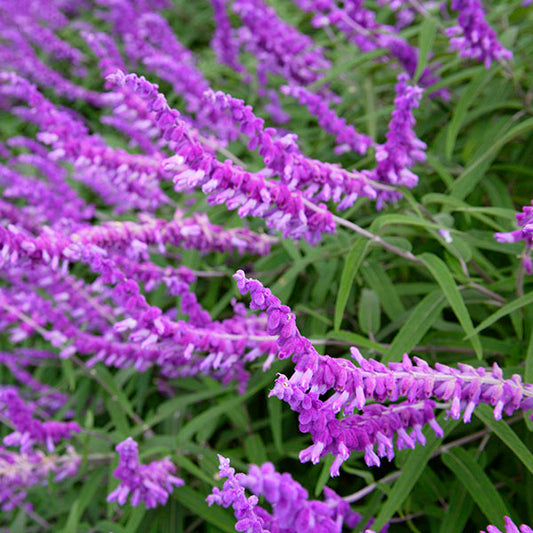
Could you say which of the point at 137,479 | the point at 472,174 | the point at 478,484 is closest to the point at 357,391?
the point at 478,484

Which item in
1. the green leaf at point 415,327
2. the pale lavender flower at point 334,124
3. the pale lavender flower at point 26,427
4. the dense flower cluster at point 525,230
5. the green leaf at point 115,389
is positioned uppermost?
the dense flower cluster at point 525,230

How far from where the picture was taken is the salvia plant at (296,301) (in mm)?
1365

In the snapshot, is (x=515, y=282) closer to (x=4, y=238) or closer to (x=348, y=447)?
(x=348, y=447)

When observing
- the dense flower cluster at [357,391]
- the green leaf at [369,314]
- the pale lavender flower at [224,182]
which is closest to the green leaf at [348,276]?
the pale lavender flower at [224,182]

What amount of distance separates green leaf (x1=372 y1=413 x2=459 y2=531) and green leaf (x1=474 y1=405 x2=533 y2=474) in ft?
0.25

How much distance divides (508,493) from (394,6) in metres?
1.94

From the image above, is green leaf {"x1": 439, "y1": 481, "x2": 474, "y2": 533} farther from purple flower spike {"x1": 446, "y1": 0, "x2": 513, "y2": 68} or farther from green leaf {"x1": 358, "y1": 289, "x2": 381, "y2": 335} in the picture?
purple flower spike {"x1": 446, "y1": 0, "x2": 513, "y2": 68}

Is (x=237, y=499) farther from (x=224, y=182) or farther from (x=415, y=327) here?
(x=415, y=327)

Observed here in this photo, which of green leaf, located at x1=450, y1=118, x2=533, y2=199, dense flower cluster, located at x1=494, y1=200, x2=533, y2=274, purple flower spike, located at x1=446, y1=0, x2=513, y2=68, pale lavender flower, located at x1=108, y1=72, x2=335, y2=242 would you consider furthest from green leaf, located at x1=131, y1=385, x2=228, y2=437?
purple flower spike, located at x1=446, y1=0, x2=513, y2=68

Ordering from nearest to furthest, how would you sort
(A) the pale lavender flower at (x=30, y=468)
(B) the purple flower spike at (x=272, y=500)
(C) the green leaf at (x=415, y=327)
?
(B) the purple flower spike at (x=272, y=500), (C) the green leaf at (x=415, y=327), (A) the pale lavender flower at (x=30, y=468)

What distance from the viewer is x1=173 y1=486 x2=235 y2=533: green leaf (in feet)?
6.88

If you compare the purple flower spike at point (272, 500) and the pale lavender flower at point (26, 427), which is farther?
the pale lavender flower at point (26, 427)

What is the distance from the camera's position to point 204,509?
2.15 metres

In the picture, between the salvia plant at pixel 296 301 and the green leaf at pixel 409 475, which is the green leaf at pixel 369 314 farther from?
the green leaf at pixel 409 475
